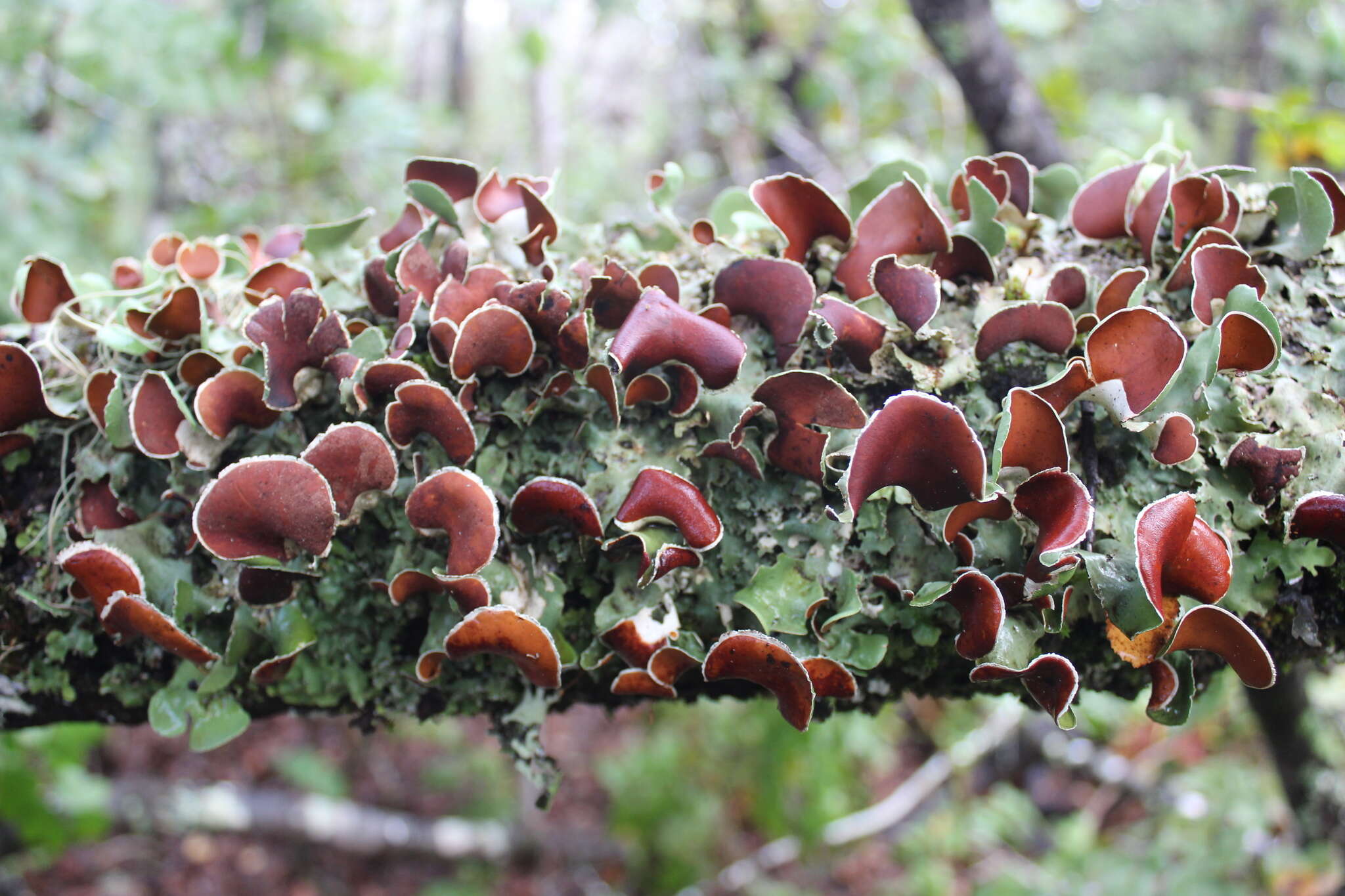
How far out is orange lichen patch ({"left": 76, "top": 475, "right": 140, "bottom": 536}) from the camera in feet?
3.89

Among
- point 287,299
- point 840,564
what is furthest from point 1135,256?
point 287,299

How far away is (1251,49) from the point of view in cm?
1341

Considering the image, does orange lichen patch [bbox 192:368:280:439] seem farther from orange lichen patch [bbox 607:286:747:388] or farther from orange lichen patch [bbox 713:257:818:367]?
orange lichen patch [bbox 713:257:818:367]

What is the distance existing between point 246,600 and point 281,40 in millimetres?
3591

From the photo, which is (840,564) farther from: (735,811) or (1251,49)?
(1251,49)

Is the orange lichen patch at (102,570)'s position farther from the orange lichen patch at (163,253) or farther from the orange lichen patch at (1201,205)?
the orange lichen patch at (1201,205)

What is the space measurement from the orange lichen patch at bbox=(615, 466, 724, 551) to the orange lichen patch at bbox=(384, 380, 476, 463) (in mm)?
231

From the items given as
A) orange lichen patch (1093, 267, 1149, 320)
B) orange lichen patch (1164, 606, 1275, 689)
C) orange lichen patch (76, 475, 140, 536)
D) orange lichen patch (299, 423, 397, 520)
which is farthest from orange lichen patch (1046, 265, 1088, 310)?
orange lichen patch (76, 475, 140, 536)

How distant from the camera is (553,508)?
1.12m

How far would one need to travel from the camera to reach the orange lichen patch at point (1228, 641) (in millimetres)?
966

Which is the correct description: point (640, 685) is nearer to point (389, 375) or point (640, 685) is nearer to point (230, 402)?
point (389, 375)

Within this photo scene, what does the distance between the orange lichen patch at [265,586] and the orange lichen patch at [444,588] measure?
5.2 inches

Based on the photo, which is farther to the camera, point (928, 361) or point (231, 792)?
point (231, 792)

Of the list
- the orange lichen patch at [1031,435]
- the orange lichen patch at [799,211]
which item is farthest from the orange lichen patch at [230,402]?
the orange lichen patch at [1031,435]
